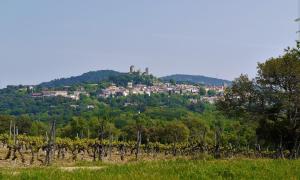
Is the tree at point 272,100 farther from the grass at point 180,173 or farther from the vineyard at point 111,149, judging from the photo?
the grass at point 180,173

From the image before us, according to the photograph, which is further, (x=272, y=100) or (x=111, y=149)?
(x=111, y=149)

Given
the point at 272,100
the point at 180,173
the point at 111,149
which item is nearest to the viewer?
the point at 180,173

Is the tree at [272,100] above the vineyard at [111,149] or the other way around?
above

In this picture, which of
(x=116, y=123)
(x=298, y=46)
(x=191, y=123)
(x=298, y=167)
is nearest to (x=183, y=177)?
(x=298, y=167)

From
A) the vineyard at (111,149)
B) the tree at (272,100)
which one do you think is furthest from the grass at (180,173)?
the vineyard at (111,149)

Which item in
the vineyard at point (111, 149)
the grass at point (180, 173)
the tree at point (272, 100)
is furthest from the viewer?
the vineyard at point (111, 149)

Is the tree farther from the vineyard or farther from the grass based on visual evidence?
the grass

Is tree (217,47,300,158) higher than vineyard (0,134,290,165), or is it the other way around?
tree (217,47,300,158)

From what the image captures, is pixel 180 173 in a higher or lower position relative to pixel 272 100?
lower

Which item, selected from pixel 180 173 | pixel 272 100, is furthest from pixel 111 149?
pixel 180 173

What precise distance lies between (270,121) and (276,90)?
297 centimetres

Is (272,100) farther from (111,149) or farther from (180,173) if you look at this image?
(180,173)

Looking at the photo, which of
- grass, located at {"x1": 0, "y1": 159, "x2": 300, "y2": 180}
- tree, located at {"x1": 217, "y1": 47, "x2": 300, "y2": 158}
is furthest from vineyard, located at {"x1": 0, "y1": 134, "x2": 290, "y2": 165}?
grass, located at {"x1": 0, "y1": 159, "x2": 300, "y2": 180}

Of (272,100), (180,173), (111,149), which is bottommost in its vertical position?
(111,149)
